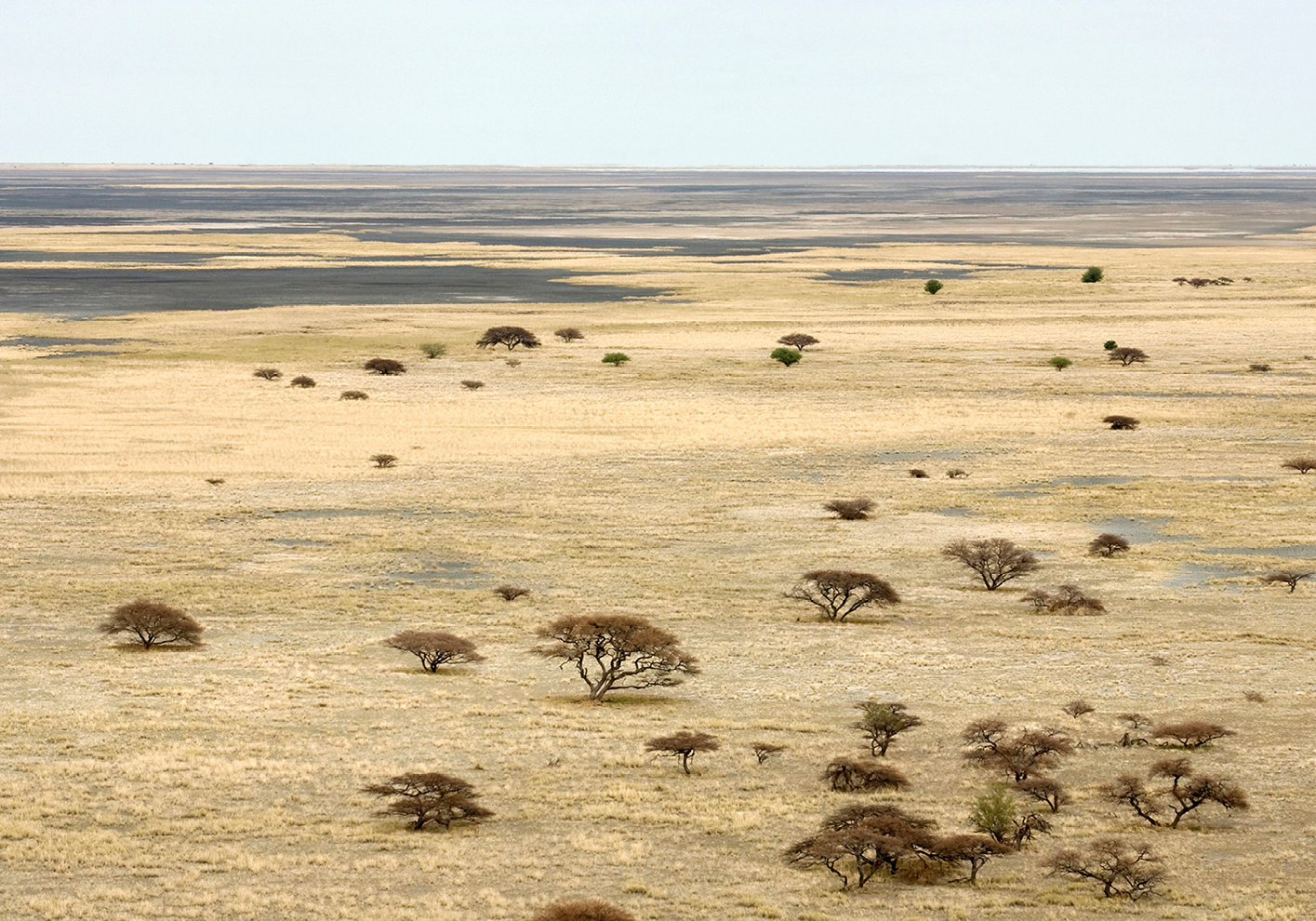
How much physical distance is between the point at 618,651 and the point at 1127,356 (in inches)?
2219

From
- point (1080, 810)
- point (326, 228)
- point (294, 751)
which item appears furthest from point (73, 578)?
point (326, 228)

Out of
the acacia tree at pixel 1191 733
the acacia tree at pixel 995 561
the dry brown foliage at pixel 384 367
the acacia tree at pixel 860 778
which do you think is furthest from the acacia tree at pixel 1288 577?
the dry brown foliage at pixel 384 367

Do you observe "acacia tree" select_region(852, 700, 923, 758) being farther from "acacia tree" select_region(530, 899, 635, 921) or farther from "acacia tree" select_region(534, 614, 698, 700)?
"acacia tree" select_region(530, 899, 635, 921)

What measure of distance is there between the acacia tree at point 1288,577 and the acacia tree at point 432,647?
1942cm

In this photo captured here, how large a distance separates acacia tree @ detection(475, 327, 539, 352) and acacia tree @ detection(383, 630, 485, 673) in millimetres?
52709

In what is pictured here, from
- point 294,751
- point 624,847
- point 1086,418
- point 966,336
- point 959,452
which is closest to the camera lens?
point 624,847

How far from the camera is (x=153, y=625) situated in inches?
1286

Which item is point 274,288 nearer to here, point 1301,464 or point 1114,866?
point 1301,464

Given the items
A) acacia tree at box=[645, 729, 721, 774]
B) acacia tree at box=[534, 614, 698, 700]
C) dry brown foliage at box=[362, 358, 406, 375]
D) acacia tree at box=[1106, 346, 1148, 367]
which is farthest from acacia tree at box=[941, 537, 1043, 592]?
acacia tree at box=[1106, 346, 1148, 367]

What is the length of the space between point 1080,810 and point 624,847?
7086mm

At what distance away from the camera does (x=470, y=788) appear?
79.7ft

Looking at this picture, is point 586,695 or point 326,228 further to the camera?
point 326,228

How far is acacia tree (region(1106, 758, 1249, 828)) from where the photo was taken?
23.4 m

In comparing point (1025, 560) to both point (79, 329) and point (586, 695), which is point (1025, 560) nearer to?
point (586, 695)
